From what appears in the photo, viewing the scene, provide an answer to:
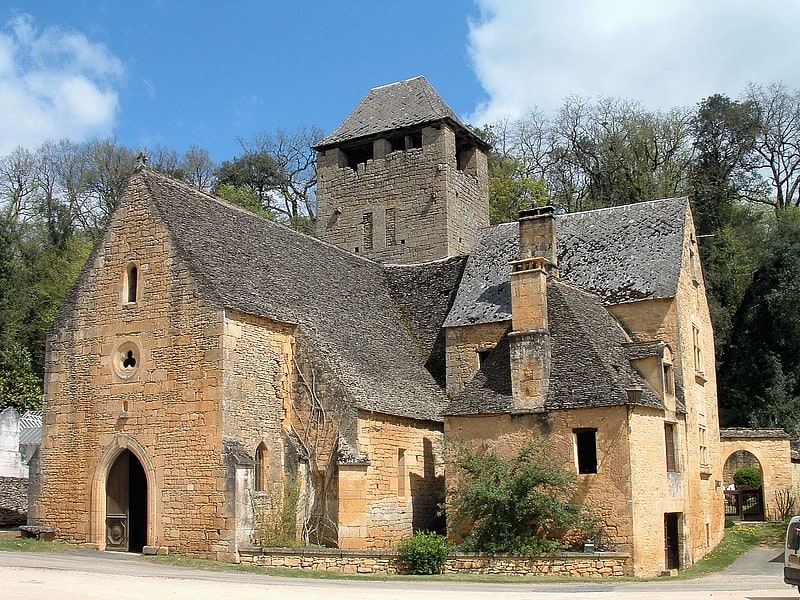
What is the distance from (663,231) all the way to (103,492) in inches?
683

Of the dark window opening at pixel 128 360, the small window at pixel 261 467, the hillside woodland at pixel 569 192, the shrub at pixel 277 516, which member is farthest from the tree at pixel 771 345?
the dark window opening at pixel 128 360

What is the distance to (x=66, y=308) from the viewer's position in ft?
76.1

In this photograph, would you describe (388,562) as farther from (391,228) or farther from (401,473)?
(391,228)

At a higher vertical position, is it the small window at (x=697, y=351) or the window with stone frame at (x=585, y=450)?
the small window at (x=697, y=351)

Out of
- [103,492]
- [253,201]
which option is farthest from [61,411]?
[253,201]

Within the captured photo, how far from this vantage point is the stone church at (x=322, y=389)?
2114cm

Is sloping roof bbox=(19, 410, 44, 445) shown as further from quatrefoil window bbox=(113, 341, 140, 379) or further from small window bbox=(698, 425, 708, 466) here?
small window bbox=(698, 425, 708, 466)

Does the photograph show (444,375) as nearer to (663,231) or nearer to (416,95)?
(663,231)

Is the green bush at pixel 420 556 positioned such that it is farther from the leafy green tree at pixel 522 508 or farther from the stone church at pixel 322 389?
the stone church at pixel 322 389

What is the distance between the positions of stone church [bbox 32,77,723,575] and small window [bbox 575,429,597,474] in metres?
0.06

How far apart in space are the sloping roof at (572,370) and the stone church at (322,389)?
2.1 inches

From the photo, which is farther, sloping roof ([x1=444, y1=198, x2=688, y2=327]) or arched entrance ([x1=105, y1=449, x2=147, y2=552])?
sloping roof ([x1=444, y1=198, x2=688, y2=327])

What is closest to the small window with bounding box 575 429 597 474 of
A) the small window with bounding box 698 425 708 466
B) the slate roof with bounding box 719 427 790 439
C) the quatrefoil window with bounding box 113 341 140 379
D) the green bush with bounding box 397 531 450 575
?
the green bush with bounding box 397 531 450 575

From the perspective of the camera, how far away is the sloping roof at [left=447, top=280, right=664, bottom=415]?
2211 cm
